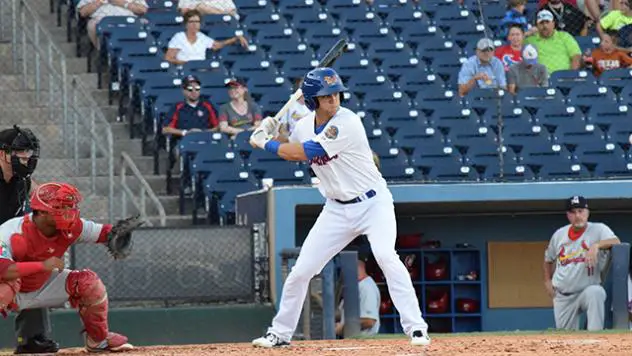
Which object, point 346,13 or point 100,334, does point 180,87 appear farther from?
point 100,334

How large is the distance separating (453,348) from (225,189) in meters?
4.81

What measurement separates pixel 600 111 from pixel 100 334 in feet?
24.2

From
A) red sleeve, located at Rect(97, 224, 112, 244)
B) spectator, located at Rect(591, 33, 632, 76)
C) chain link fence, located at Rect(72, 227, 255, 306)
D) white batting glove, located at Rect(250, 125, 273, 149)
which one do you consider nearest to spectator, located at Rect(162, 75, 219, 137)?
chain link fence, located at Rect(72, 227, 255, 306)

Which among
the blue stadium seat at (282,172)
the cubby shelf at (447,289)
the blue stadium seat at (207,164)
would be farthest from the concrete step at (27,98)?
the cubby shelf at (447,289)

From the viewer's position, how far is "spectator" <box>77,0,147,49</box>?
587 inches

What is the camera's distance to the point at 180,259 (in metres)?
12.0

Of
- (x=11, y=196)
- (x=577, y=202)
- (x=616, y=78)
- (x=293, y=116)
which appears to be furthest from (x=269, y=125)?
(x=616, y=78)

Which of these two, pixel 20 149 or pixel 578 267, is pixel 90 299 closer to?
pixel 20 149

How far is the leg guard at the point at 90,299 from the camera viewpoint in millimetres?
8242

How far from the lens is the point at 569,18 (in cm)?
1634

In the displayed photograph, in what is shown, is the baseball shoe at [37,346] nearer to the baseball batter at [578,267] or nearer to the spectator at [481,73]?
the baseball batter at [578,267]

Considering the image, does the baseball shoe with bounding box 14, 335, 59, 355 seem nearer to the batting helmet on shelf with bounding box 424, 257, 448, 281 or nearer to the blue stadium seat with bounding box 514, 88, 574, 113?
the batting helmet on shelf with bounding box 424, 257, 448, 281

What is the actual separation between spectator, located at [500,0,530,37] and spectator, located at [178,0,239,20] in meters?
2.88

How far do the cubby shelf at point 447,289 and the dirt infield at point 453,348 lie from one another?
3.76 m
